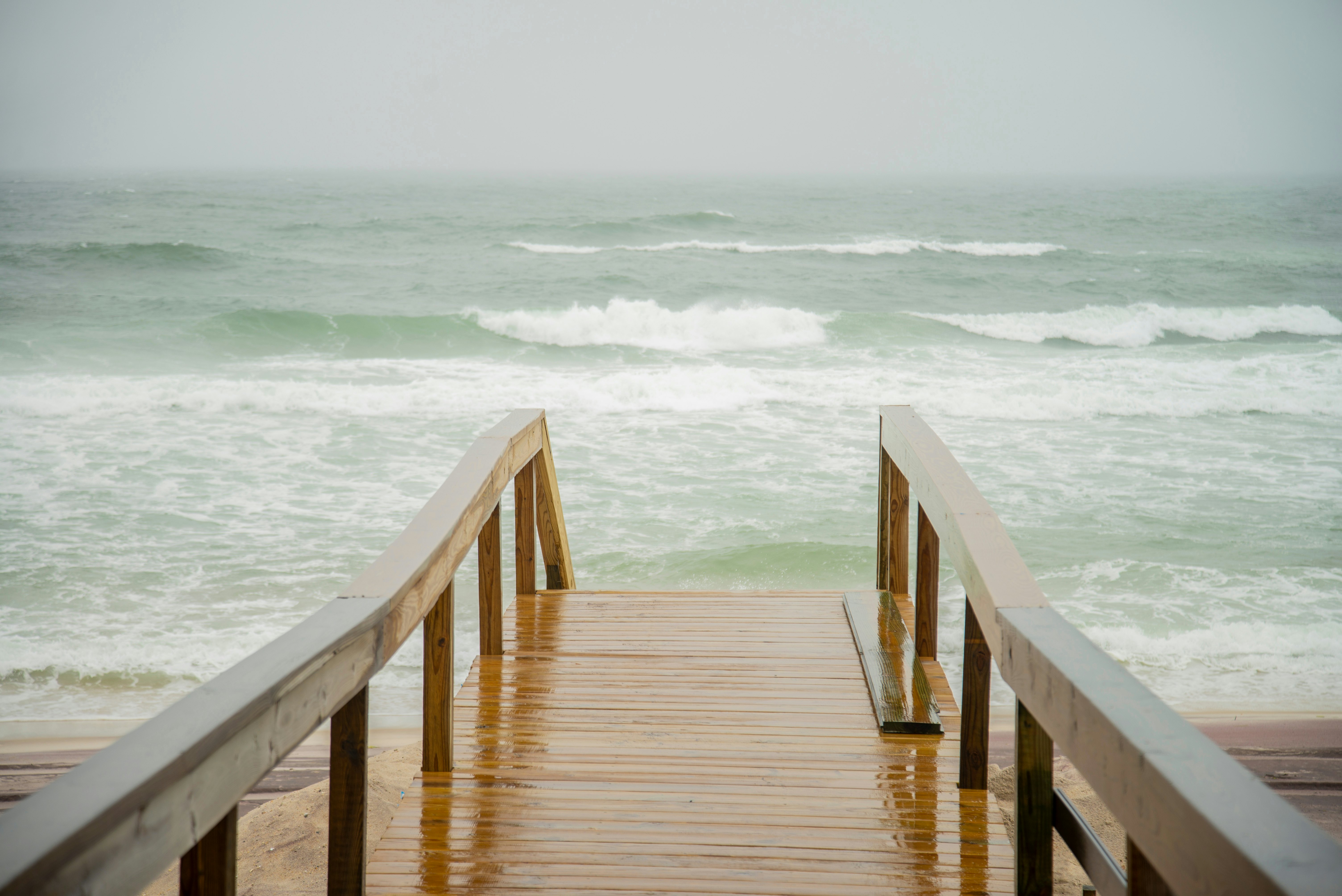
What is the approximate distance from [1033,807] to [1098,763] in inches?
22.5

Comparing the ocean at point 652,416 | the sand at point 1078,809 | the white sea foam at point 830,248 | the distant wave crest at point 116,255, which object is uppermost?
the white sea foam at point 830,248

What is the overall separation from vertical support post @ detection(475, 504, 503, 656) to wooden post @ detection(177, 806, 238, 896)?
1648 mm

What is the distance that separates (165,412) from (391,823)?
42.9 ft

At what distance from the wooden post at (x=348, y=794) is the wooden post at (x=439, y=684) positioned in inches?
21.8

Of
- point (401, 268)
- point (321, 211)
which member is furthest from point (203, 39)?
point (401, 268)

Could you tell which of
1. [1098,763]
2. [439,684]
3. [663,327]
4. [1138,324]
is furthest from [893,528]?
[1138,324]

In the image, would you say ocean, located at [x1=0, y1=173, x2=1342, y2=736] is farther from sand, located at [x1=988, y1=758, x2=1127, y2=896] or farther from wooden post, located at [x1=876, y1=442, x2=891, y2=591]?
wooden post, located at [x1=876, y1=442, x2=891, y2=591]

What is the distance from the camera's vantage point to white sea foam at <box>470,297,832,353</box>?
1995 cm

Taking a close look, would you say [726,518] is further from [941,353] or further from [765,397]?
[941,353]

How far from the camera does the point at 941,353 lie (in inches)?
Answer: 735

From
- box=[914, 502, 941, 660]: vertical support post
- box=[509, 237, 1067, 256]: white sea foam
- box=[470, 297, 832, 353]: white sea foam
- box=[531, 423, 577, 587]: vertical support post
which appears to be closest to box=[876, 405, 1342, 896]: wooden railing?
box=[914, 502, 941, 660]: vertical support post

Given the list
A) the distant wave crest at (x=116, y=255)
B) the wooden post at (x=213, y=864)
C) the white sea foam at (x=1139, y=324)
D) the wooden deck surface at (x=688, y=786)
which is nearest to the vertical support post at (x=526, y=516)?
the wooden deck surface at (x=688, y=786)

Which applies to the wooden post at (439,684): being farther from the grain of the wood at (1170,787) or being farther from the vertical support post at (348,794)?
the grain of the wood at (1170,787)

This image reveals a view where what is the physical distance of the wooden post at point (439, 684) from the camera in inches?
86.1
